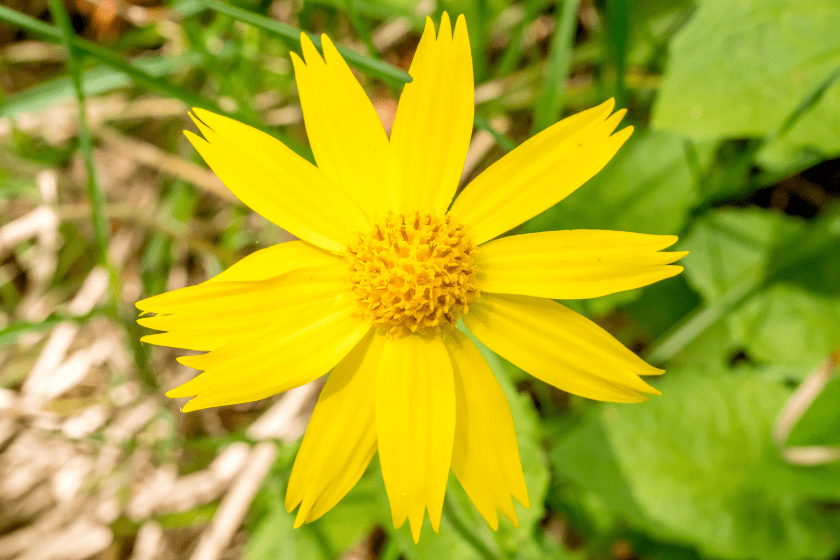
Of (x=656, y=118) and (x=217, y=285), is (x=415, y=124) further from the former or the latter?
(x=656, y=118)

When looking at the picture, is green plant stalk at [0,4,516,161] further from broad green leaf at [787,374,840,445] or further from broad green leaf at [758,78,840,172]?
broad green leaf at [787,374,840,445]

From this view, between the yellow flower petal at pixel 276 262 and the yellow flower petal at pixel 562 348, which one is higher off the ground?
the yellow flower petal at pixel 276 262

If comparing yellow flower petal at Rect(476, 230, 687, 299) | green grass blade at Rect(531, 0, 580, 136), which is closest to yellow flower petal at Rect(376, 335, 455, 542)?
yellow flower petal at Rect(476, 230, 687, 299)

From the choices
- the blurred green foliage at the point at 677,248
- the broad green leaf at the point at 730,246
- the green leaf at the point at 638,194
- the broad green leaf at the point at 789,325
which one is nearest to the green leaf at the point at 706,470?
the blurred green foliage at the point at 677,248

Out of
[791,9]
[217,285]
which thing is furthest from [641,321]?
[217,285]

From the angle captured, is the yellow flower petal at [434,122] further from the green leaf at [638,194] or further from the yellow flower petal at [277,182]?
the green leaf at [638,194]
